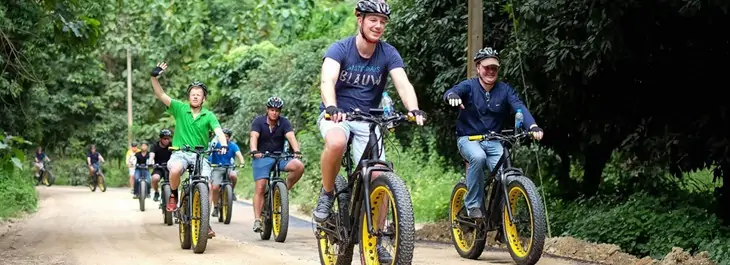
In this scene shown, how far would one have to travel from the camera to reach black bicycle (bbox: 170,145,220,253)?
11.1 metres

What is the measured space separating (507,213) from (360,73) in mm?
2597

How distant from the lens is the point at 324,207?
7.98 meters

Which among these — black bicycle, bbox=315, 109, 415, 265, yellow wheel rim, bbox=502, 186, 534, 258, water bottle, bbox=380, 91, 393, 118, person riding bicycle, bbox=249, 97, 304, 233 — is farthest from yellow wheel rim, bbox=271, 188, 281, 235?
water bottle, bbox=380, 91, 393, 118

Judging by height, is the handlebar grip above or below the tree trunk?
above

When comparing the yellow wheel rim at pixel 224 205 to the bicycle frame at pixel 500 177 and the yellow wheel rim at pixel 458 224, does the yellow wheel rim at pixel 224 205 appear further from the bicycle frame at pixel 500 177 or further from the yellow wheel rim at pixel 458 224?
the bicycle frame at pixel 500 177

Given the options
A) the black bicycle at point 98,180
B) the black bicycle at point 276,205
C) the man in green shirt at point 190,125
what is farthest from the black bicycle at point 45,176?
the man in green shirt at point 190,125

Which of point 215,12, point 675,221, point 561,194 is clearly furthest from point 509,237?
point 215,12

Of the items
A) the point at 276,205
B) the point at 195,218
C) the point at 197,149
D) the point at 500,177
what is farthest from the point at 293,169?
the point at 500,177

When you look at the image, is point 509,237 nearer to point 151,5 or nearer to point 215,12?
point 151,5

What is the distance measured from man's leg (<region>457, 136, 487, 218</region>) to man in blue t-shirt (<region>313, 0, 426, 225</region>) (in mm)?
2278

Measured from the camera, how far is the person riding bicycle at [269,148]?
533 inches

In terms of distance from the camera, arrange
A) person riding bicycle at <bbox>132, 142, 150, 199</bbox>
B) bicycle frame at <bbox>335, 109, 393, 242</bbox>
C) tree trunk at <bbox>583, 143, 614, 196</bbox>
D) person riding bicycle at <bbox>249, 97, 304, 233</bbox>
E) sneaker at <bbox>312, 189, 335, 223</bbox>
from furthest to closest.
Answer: person riding bicycle at <bbox>132, 142, 150, 199</bbox> → tree trunk at <bbox>583, 143, 614, 196</bbox> → person riding bicycle at <bbox>249, 97, 304, 233</bbox> → sneaker at <bbox>312, 189, 335, 223</bbox> → bicycle frame at <bbox>335, 109, 393, 242</bbox>

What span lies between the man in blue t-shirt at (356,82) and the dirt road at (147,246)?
253 centimetres

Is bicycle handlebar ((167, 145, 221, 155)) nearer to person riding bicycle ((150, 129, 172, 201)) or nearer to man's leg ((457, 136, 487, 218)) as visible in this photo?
man's leg ((457, 136, 487, 218))
